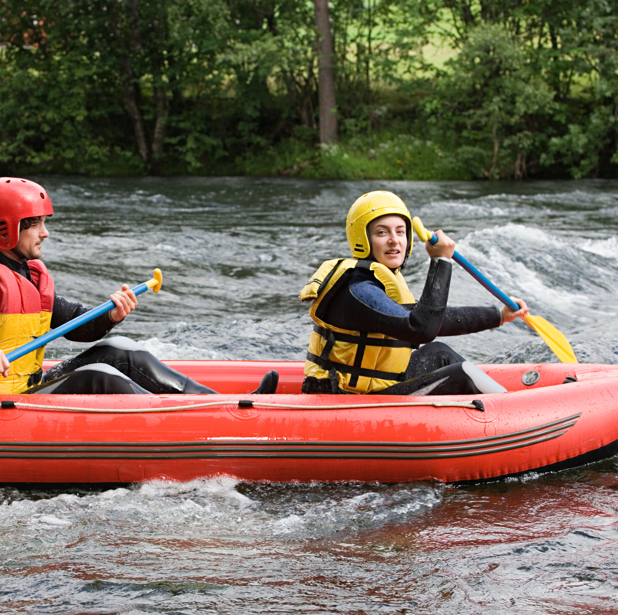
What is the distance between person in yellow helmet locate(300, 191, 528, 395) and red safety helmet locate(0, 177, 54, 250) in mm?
1179

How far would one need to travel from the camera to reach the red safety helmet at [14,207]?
3.26m

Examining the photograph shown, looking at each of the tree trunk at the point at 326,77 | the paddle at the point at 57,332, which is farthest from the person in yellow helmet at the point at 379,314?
the tree trunk at the point at 326,77

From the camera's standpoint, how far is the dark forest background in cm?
1544

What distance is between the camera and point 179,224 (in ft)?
34.4

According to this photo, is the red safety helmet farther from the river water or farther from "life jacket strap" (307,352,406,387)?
"life jacket strap" (307,352,406,387)

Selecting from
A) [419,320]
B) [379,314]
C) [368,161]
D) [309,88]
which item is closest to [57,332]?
[379,314]

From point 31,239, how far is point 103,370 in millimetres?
639

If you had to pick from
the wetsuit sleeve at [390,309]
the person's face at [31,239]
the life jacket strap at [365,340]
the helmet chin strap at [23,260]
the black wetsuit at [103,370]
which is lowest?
the black wetsuit at [103,370]

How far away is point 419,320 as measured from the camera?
3.08m

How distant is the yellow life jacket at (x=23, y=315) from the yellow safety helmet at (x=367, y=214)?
136 cm

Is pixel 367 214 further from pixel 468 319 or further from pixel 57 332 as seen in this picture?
pixel 57 332

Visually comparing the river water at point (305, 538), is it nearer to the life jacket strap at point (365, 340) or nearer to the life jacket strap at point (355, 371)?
the life jacket strap at point (355, 371)

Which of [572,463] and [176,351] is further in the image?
[176,351]

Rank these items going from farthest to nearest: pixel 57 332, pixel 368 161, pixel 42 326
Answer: pixel 368 161 → pixel 42 326 → pixel 57 332
